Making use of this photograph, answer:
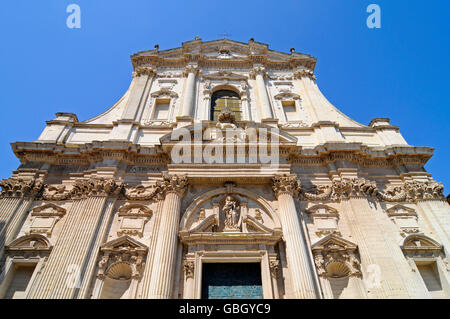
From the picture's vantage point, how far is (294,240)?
33.7ft

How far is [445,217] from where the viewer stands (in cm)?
1139

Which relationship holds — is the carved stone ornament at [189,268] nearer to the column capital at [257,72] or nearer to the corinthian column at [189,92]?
the corinthian column at [189,92]

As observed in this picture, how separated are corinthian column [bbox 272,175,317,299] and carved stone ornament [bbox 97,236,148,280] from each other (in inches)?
200

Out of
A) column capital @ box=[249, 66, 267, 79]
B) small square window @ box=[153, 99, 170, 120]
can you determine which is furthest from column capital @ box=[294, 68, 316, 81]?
small square window @ box=[153, 99, 170, 120]

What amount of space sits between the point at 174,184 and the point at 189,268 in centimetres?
337

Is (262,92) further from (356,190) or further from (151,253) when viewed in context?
(151,253)

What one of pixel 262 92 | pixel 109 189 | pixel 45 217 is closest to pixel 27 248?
pixel 45 217

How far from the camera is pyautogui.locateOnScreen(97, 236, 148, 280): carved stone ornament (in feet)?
32.8

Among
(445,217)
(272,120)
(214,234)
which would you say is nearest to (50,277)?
(214,234)

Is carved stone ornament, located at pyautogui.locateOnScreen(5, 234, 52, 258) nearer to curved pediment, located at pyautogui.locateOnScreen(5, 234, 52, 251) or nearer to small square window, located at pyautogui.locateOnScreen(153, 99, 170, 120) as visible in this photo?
curved pediment, located at pyautogui.locateOnScreen(5, 234, 52, 251)
